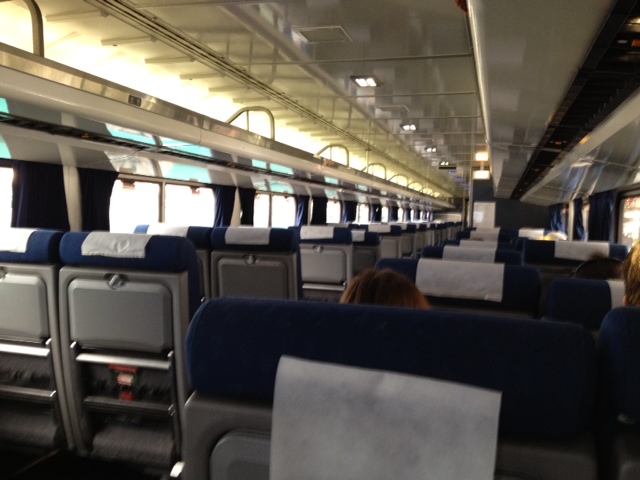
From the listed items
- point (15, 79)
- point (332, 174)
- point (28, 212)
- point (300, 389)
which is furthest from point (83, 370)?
point (332, 174)

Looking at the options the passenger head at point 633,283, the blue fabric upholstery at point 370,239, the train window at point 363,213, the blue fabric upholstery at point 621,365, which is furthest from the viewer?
the train window at point 363,213

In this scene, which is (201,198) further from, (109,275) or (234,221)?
(109,275)

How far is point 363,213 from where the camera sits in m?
23.6

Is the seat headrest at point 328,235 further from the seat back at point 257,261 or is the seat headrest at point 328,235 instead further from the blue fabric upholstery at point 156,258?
the blue fabric upholstery at point 156,258

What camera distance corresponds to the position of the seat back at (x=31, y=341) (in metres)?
2.71

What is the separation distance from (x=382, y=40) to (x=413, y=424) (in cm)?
448

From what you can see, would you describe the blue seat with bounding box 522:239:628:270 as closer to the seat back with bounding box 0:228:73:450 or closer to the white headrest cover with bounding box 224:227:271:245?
the white headrest cover with bounding box 224:227:271:245

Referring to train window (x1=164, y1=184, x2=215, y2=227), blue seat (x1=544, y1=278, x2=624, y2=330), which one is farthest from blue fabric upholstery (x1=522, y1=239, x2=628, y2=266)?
train window (x1=164, y1=184, x2=215, y2=227)

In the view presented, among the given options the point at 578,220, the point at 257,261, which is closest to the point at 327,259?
the point at 257,261

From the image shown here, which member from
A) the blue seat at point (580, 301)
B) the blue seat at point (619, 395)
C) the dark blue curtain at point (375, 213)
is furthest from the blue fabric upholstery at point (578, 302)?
the dark blue curtain at point (375, 213)

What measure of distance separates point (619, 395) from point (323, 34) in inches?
172

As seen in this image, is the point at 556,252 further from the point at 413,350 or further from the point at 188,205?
the point at 188,205

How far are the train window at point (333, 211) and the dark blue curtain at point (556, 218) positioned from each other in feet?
27.0

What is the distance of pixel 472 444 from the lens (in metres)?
0.95
